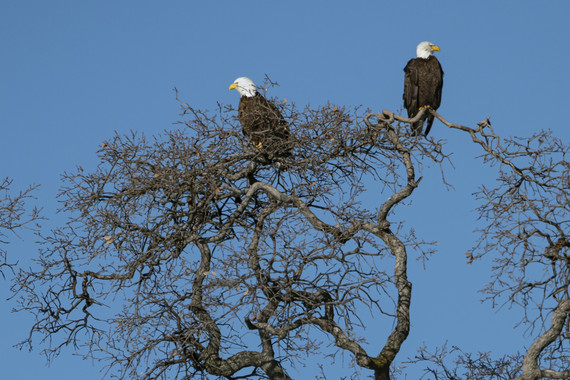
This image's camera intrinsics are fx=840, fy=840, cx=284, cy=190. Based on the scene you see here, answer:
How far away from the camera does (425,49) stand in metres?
10.4

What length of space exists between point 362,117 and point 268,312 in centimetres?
210

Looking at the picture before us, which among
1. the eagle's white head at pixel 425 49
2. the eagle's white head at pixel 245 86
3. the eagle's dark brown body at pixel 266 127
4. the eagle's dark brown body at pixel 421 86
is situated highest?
the eagle's white head at pixel 425 49

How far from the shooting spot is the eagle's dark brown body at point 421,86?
398 inches

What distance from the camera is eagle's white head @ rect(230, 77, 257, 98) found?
937 cm

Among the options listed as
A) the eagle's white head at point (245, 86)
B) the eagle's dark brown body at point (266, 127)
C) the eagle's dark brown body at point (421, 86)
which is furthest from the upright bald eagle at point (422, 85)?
the eagle's dark brown body at point (266, 127)

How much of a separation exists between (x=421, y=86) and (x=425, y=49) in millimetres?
575

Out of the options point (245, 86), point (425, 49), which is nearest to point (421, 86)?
point (425, 49)

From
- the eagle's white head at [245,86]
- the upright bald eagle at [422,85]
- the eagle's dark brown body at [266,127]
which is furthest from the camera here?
the upright bald eagle at [422,85]

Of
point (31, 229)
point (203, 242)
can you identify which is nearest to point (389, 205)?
point (203, 242)

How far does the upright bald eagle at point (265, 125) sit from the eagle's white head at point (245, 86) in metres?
0.14

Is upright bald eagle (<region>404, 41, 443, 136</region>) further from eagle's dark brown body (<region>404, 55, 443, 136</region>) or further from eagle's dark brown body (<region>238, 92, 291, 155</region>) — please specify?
eagle's dark brown body (<region>238, 92, 291, 155</region>)

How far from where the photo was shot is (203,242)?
7.80 meters

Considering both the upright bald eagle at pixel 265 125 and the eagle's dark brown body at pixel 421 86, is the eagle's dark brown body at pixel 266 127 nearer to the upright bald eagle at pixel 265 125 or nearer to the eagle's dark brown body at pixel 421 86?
the upright bald eagle at pixel 265 125

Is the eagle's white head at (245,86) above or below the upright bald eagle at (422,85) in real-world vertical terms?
below
